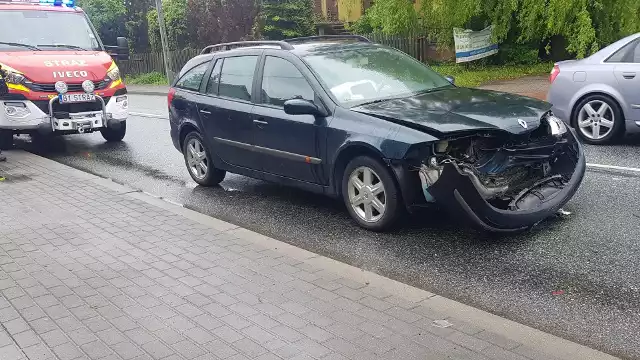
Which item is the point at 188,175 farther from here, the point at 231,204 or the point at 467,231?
the point at 467,231

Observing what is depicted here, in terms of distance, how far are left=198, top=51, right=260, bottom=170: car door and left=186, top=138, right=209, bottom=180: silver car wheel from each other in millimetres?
412

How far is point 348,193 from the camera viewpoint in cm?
588

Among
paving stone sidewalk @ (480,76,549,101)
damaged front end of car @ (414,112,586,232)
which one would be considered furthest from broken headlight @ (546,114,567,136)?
paving stone sidewalk @ (480,76,549,101)

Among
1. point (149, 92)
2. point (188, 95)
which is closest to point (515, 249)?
point (188, 95)

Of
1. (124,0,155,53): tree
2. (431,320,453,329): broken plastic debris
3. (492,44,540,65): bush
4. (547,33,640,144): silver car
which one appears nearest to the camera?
(431,320,453,329): broken plastic debris

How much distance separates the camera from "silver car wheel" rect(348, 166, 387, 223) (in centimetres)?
559

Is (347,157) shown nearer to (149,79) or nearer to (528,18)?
(528,18)

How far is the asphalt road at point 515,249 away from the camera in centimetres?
401

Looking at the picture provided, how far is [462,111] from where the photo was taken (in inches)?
219

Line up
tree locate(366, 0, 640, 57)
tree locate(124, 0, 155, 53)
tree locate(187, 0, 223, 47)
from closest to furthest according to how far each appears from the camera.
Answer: tree locate(366, 0, 640, 57) < tree locate(187, 0, 223, 47) < tree locate(124, 0, 155, 53)

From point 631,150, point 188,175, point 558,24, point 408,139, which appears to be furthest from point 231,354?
point 558,24

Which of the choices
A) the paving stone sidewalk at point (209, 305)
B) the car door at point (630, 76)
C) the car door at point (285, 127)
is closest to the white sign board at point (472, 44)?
the car door at point (630, 76)

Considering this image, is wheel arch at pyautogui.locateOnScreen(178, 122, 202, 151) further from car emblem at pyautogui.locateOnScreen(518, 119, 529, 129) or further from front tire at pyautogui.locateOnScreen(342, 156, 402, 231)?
car emblem at pyautogui.locateOnScreen(518, 119, 529, 129)

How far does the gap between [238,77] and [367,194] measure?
2.36 metres
